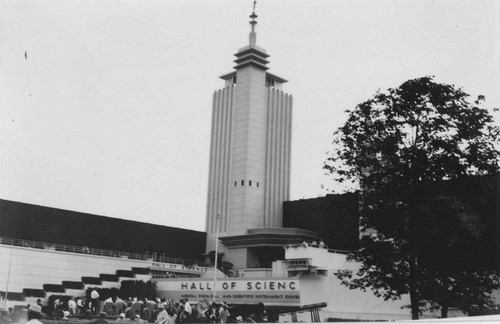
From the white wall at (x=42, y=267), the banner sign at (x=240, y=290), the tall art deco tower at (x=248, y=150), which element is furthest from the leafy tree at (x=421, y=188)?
the tall art deco tower at (x=248, y=150)

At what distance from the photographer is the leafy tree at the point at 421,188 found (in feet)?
83.9

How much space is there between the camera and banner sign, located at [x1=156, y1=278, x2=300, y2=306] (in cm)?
4253

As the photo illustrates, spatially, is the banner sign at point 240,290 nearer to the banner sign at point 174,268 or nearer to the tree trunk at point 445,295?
the banner sign at point 174,268

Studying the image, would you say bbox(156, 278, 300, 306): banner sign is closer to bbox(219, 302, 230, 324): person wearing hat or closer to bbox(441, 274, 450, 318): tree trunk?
bbox(219, 302, 230, 324): person wearing hat

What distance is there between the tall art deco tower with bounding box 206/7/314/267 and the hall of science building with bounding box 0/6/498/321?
0.50ft

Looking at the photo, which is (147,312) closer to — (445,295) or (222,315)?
(222,315)

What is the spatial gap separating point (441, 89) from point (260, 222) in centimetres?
5113

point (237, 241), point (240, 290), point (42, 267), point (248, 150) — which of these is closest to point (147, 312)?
point (240, 290)

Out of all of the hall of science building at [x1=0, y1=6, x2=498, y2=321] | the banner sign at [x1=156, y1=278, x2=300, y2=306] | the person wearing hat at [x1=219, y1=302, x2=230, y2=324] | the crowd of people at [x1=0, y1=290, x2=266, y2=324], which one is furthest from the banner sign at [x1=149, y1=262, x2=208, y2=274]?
the person wearing hat at [x1=219, y1=302, x2=230, y2=324]

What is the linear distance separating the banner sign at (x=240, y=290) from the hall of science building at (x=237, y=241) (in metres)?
0.08

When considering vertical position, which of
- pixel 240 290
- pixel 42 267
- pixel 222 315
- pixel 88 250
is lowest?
pixel 222 315

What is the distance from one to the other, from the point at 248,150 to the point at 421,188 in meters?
50.8

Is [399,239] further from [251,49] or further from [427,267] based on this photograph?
[251,49]

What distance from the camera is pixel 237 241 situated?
233ft
